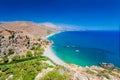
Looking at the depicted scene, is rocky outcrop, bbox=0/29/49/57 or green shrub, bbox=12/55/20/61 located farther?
rocky outcrop, bbox=0/29/49/57

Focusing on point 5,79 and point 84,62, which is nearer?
point 5,79

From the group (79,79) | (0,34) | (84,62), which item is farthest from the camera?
(0,34)

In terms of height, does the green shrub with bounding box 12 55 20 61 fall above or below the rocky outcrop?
below

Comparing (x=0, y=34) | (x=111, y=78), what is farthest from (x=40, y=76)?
(x=0, y=34)

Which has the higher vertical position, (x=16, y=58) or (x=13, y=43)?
(x=13, y=43)

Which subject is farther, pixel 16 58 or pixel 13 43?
pixel 13 43

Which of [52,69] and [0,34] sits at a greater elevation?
[0,34]

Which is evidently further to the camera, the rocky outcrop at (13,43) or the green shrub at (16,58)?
the rocky outcrop at (13,43)

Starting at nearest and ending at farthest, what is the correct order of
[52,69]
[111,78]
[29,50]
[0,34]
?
[52,69] < [111,78] < [29,50] < [0,34]

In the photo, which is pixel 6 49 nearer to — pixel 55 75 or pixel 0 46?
pixel 0 46

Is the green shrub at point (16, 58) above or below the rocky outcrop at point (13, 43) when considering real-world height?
below

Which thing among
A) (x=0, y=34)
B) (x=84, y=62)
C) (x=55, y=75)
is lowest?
(x=84, y=62)
